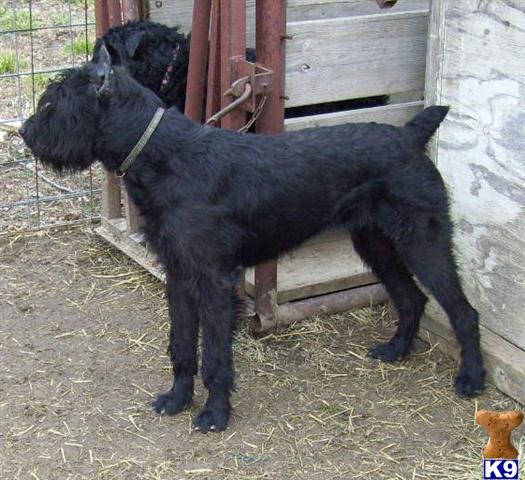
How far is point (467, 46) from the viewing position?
4688 mm

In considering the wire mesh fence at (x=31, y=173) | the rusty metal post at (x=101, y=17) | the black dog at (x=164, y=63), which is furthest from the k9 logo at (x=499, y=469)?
the wire mesh fence at (x=31, y=173)

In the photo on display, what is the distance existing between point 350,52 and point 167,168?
4.73 feet

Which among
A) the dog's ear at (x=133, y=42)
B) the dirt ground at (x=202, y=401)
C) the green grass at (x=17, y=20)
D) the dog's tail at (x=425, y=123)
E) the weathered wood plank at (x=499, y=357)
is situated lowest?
the dirt ground at (x=202, y=401)

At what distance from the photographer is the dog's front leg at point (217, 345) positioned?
4.22 m

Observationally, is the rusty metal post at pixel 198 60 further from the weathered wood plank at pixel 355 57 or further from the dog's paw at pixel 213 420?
the dog's paw at pixel 213 420

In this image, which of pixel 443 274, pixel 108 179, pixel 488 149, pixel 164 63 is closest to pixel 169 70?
pixel 164 63

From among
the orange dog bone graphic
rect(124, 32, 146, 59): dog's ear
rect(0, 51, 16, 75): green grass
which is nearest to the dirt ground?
the orange dog bone graphic

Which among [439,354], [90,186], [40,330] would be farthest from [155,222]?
[90,186]

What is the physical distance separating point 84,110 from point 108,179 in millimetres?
2164

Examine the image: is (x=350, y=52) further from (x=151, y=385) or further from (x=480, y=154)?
(x=151, y=385)

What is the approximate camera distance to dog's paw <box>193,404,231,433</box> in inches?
170

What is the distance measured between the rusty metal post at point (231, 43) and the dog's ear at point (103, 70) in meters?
0.87

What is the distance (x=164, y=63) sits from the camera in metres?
5.60

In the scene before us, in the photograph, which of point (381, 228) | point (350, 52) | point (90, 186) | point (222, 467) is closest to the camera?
point (222, 467)
